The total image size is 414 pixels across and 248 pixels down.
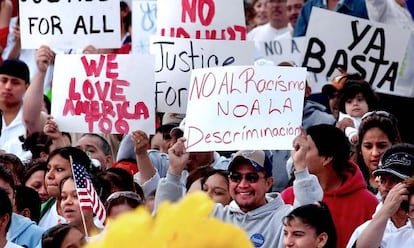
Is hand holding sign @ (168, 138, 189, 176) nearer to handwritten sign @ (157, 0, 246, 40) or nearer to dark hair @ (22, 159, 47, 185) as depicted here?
dark hair @ (22, 159, 47, 185)

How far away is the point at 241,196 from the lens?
24.8 ft

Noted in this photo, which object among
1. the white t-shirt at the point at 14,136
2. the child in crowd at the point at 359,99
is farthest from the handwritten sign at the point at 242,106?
the white t-shirt at the point at 14,136

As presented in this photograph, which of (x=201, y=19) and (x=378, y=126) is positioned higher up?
(x=201, y=19)

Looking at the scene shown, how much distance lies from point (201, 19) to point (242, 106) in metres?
Answer: 1.95

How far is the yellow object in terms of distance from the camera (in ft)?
9.18

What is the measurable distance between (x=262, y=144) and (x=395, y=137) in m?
1.38

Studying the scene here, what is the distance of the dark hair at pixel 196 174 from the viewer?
858cm

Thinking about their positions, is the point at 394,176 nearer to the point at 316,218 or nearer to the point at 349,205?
the point at 349,205

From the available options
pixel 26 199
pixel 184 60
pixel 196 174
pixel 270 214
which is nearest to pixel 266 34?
pixel 184 60

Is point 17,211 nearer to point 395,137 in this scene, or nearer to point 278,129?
point 278,129

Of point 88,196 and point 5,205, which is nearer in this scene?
point 5,205

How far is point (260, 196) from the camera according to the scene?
299 inches

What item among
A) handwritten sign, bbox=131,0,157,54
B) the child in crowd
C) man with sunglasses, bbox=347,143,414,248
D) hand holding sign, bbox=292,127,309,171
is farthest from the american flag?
handwritten sign, bbox=131,0,157,54

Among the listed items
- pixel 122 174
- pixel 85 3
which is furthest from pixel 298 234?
pixel 85 3
